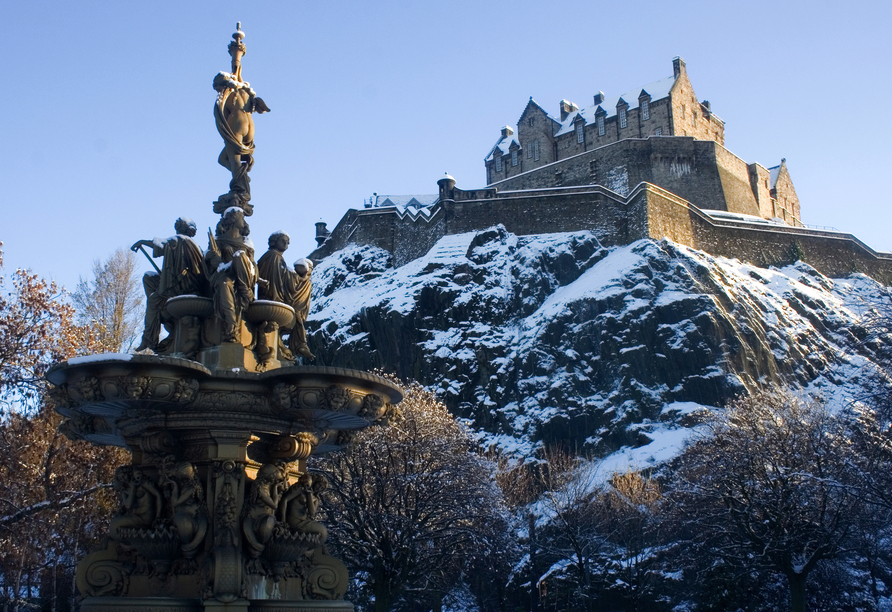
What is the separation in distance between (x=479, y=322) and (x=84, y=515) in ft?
107

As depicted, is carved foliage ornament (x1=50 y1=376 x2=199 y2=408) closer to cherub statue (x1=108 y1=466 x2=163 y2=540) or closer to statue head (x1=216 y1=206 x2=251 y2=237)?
cherub statue (x1=108 y1=466 x2=163 y2=540)

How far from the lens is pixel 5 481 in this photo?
17.3 meters

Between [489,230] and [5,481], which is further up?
[489,230]

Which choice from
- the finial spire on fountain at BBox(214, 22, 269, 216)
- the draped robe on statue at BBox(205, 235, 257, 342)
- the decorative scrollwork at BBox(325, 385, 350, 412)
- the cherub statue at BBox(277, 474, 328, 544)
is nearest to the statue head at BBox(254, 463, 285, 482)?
the cherub statue at BBox(277, 474, 328, 544)

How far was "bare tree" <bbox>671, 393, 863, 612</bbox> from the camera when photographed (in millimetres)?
21188

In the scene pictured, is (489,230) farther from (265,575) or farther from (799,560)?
(265,575)

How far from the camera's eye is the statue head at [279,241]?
9.03 m

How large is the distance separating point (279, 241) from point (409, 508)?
1502 cm

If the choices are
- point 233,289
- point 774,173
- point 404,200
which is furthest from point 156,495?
point 774,173

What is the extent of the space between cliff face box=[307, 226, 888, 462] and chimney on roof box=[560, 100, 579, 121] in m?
23.2

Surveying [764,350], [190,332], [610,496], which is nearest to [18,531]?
[190,332]

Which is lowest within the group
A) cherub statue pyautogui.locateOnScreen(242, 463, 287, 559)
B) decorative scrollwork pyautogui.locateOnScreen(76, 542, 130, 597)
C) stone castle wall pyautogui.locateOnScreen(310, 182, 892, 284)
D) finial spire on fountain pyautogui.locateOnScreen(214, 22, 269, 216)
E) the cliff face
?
decorative scrollwork pyautogui.locateOnScreen(76, 542, 130, 597)

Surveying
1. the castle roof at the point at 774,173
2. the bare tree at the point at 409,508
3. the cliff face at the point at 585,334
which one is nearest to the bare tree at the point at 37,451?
the bare tree at the point at 409,508

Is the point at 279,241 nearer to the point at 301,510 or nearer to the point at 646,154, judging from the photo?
the point at 301,510
